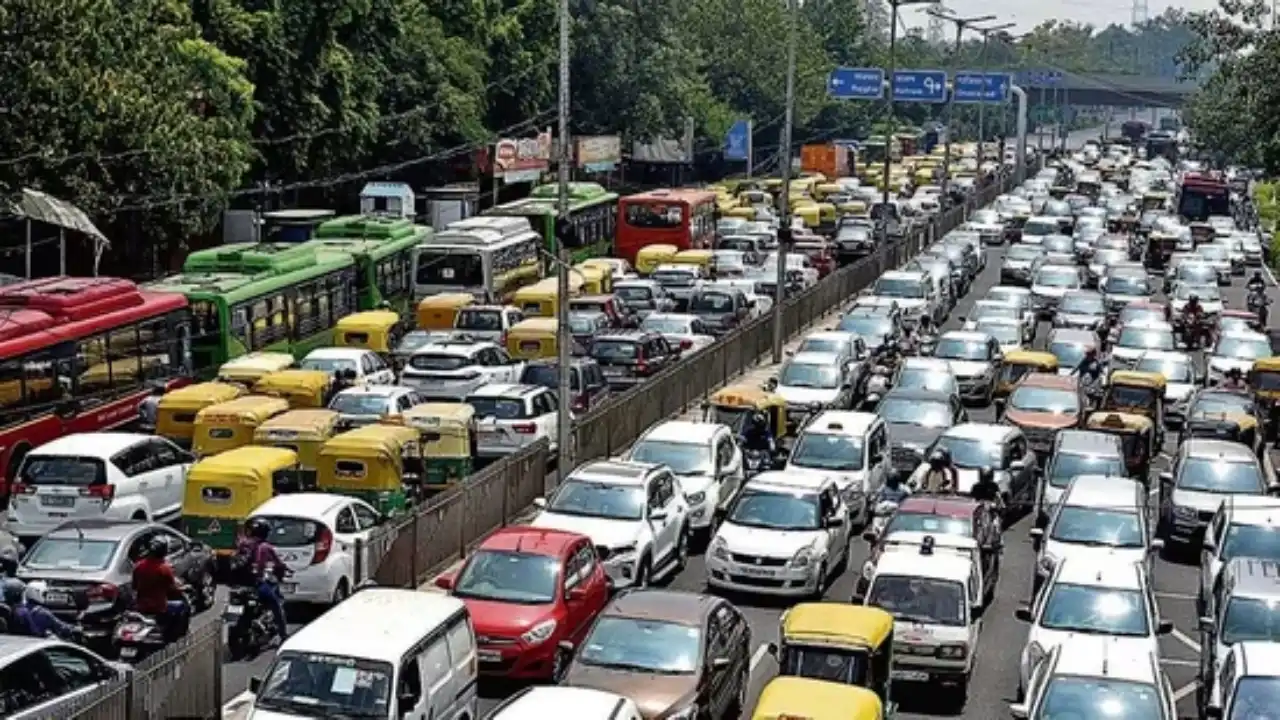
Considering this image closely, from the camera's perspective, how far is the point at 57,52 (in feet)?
125

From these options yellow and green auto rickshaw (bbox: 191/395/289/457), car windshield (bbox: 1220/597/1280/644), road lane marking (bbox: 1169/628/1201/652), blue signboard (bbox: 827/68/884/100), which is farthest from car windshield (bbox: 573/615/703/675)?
blue signboard (bbox: 827/68/884/100)

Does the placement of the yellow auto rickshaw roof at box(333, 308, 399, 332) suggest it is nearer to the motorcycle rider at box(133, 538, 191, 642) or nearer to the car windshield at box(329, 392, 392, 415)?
the car windshield at box(329, 392, 392, 415)

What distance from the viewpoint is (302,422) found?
95.1ft

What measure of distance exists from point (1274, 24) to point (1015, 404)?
70.5ft

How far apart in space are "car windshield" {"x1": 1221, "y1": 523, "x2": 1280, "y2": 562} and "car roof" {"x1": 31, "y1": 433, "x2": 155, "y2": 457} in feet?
45.7

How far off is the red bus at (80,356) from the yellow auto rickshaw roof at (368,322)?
14.5 feet

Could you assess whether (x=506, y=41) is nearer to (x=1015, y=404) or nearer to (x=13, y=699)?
(x=1015, y=404)

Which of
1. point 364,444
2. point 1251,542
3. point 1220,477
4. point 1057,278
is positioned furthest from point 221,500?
point 1057,278

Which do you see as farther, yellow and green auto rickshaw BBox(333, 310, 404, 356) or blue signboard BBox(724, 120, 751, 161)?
blue signboard BBox(724, 120, 751, 161)

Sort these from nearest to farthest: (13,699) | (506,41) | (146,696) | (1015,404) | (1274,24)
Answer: (13,699)
(146,696)
(1015,404)
(1274,24)
(506,41)

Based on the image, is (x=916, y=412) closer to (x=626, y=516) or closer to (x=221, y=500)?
(x=626, y=516)

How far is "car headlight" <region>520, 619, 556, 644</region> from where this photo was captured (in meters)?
20.5

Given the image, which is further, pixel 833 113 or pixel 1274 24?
pixel 833 113

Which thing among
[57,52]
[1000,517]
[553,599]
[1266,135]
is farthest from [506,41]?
[553,599]
